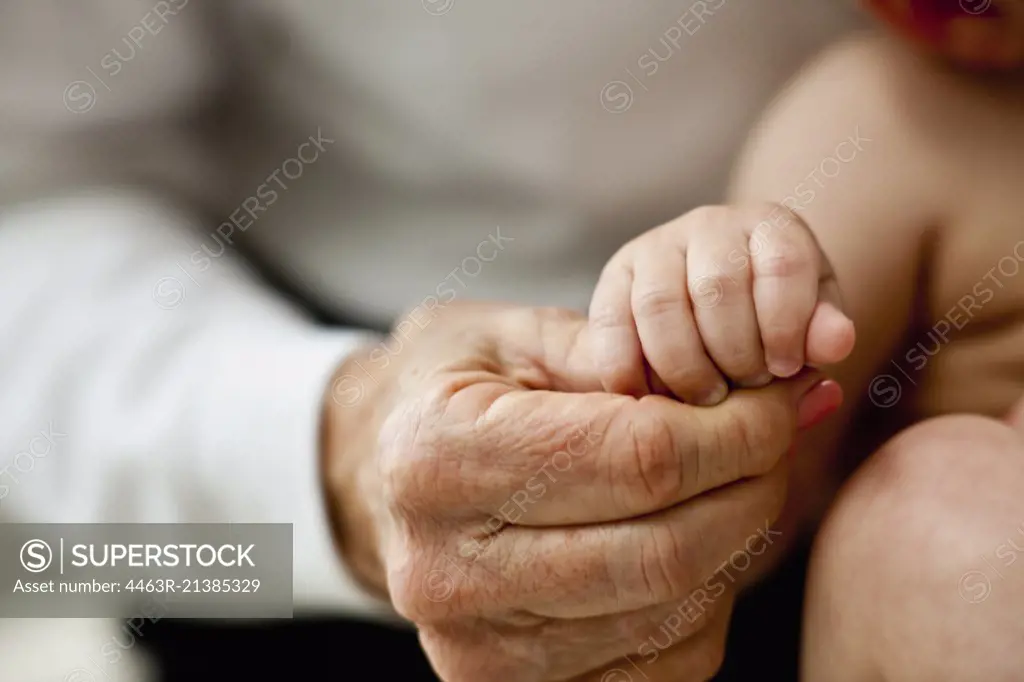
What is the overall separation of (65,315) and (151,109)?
0.15 m

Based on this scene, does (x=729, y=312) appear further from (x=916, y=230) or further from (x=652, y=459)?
(x=916, y=230)

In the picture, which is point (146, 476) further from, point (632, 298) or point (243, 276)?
point (632, 298)

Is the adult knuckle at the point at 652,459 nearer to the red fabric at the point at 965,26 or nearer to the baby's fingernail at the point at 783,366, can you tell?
the baby's fingernail at the point at 783,366

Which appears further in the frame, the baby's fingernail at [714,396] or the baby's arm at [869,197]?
the baby's arm at [869,197]

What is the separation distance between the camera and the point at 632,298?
12.4 inches

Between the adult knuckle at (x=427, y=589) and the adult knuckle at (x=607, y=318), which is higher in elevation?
the adult knuckle at (x=607, y=318)

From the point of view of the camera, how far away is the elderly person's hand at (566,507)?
295 millimetres

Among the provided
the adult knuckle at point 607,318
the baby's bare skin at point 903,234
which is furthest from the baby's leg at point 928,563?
the adult knuckle at point 607,318

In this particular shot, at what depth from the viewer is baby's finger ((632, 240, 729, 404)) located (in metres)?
0.30

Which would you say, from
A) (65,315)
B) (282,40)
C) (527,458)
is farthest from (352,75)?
(527,458)

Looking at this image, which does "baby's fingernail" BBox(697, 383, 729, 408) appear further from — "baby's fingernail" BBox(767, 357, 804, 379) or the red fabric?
the red fabric

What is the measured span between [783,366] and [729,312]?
26mm

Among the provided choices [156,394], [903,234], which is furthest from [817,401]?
[156,394]

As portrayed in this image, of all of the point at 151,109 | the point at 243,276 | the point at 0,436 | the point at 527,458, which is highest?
the point at 151,109
